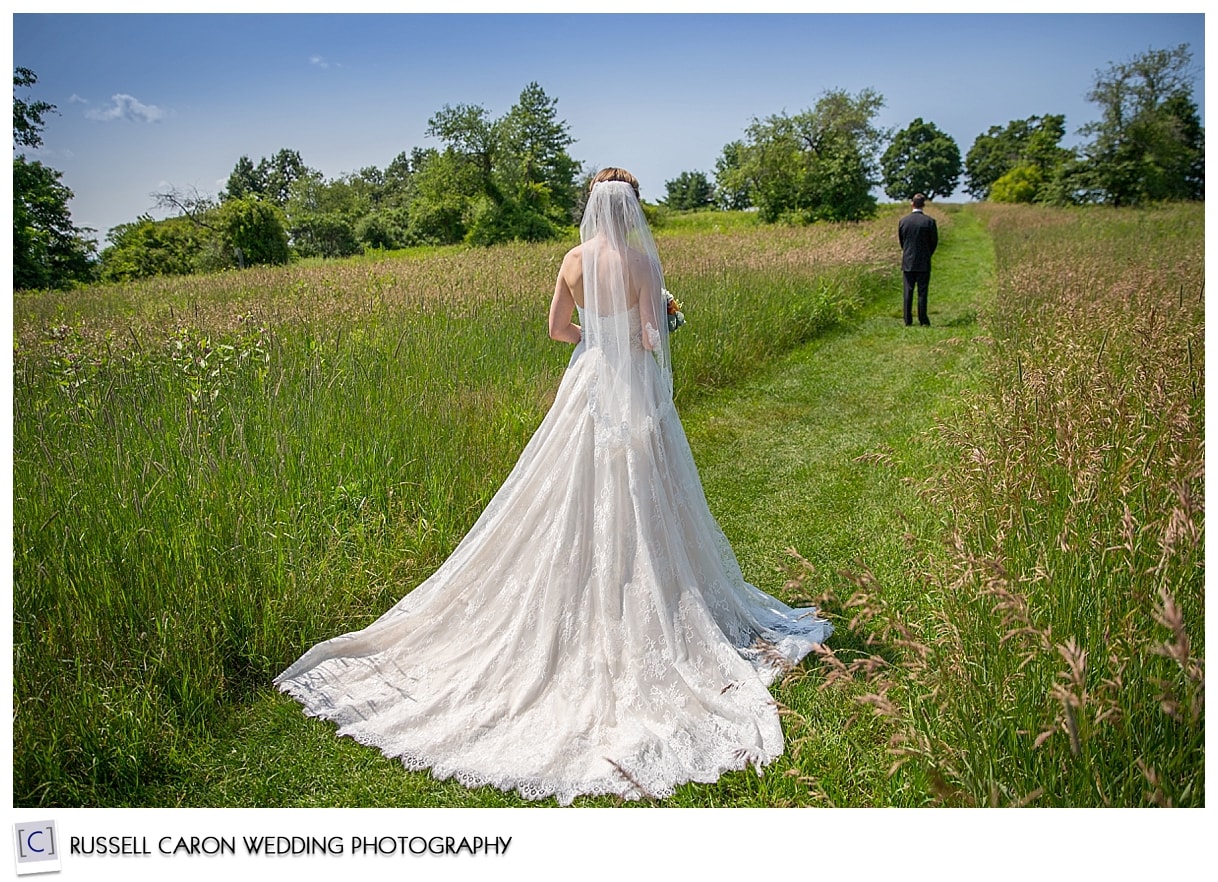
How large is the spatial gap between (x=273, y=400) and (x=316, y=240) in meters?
24.6

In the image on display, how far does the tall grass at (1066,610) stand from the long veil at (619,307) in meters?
1.11

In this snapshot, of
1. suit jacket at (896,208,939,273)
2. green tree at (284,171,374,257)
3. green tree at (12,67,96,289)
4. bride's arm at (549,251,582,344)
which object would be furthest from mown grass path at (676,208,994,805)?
green tree at (284,171,374,257)

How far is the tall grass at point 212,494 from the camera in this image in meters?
2.59

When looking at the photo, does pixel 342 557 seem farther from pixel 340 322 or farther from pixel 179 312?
pixel 179 312

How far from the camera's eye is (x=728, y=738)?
2596 millimetres

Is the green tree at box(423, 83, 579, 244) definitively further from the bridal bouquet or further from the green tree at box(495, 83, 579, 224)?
the bridal bouquet

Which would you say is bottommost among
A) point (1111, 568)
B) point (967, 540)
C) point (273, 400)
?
point (967, 540)

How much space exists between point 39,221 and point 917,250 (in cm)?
915

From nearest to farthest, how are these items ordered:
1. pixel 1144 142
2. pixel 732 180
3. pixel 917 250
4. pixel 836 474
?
1. pixel 836 474
2. pixel 917 250
3. pixel 1144 142
4. pixel 732 180

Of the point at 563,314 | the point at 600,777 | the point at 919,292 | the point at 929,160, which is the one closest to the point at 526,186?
the point at 919,292

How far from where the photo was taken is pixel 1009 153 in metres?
41.7

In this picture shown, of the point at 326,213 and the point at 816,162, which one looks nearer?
the point at 816,162
